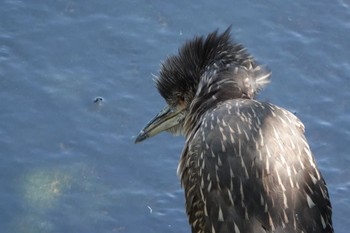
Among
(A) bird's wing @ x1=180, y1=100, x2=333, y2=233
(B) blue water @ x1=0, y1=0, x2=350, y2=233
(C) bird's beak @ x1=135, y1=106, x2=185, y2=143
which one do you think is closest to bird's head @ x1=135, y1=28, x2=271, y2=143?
(C) bird's beak @ x1=135, y1=106, x2=185, y2=143

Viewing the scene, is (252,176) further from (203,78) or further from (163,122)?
(163,122)

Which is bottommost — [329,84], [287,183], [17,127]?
[17,127]

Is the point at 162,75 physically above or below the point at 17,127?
above

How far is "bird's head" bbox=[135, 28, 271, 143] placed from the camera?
24.1ft

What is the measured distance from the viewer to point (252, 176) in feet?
21.2

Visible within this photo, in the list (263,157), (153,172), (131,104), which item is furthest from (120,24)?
(263,157)

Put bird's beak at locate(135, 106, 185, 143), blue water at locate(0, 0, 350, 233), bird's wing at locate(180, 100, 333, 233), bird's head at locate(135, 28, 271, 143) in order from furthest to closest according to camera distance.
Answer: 1. blue water at locate(0, 0, 350, 233)
2. bird's beak at locate(135, 106, 185, 143)
3. bird's head at locate(135, 28, 271, 143)
4. bird's wing at locate(180, 100, 333, 233)

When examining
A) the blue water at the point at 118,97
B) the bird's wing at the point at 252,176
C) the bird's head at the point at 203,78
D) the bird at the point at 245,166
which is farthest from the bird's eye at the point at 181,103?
the blue water at the point at 118,97

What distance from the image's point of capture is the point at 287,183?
6453mm

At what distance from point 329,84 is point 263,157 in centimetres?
358

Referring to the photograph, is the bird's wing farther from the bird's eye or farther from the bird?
the bird's eye

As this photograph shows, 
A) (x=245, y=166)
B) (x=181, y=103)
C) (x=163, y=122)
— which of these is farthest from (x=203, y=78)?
(x=245, y=166)

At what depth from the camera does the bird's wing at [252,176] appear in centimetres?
636

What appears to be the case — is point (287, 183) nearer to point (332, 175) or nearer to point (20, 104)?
point (332, 175)
